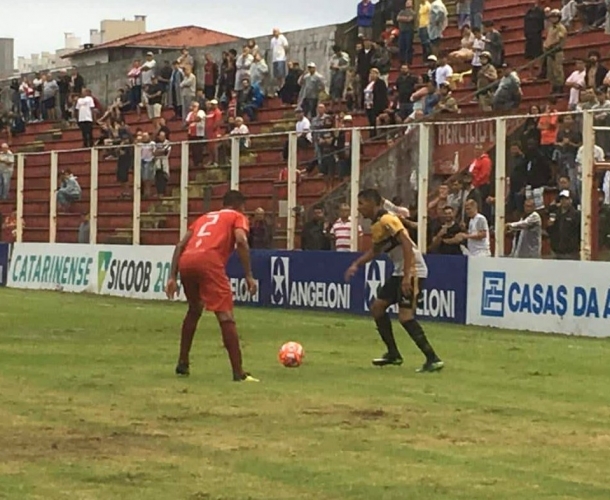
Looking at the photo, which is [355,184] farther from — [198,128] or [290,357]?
[290,357]

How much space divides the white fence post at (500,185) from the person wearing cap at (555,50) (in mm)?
6389

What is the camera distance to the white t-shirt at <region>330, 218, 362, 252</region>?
99.3 ft

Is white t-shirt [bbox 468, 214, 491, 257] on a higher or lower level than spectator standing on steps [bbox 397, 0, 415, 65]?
lower

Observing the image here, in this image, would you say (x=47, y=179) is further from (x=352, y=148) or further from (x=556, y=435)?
(x=556, y=435)

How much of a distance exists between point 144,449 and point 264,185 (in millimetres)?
20837

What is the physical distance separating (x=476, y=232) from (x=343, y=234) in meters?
4.15

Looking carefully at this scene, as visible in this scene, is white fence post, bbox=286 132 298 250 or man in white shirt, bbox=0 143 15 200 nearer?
white fence post, bbox=286 132 298 250

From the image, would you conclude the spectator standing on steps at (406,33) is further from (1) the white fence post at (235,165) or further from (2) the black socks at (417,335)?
(2) the black socks at (417,335)

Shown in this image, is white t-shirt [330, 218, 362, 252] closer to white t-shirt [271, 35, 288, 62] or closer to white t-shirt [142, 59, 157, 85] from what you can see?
white t-shirt [271, 35, 288, 62]

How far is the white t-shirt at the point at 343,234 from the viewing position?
3027 cm

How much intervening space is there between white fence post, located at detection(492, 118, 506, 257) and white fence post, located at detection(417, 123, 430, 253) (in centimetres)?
197

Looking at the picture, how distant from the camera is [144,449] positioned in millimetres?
12016

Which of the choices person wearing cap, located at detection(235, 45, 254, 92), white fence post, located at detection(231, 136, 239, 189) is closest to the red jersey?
white fence post, located at detection(231, 136, 239, 189)

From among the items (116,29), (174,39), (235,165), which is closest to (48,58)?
(116,29)
